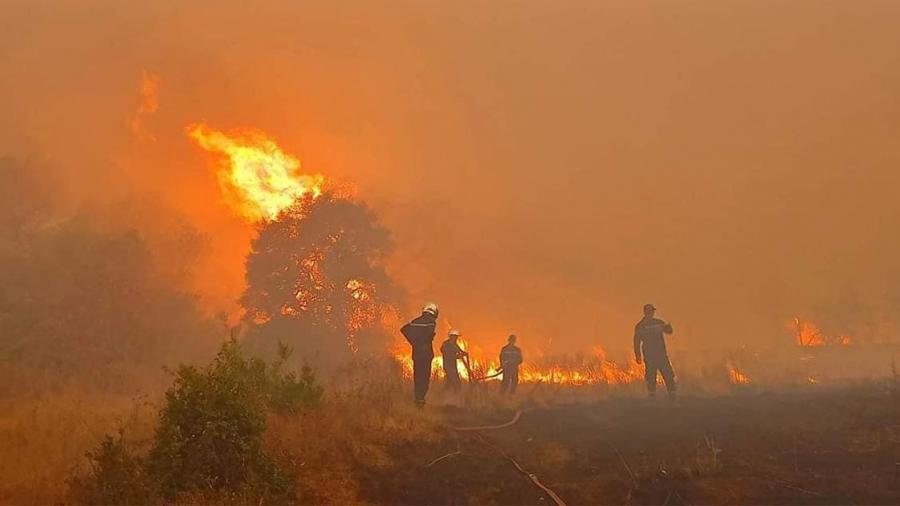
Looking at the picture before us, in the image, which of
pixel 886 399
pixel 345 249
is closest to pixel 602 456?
pixel 886 399

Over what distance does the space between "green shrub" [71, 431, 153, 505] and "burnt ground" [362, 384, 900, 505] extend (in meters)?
2.48

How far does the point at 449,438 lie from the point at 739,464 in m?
4.31

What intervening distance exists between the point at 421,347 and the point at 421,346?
1.0 inches

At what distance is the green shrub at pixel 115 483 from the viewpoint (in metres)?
6.21

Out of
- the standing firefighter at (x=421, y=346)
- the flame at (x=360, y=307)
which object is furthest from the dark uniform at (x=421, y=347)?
the flame at (x=360, y=307)

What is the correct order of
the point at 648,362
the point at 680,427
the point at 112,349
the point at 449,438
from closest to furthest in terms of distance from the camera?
1. the point at 449,438
2. the point at 680,427
3. the point at 648,362
4. the point at 112,349

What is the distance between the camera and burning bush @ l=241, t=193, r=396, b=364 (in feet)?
94.3

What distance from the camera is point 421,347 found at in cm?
1415

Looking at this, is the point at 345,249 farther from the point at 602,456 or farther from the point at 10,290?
the point at 602,456

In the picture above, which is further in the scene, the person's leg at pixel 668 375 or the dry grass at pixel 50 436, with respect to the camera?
the person's leg at pixel 668 375

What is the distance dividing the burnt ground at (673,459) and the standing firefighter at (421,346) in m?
1.06

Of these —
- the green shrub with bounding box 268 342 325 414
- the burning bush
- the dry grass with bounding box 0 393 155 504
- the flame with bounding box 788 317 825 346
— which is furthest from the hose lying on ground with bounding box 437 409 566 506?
the flame with bounding box 788 317 825 346

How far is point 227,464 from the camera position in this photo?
22.1 feet

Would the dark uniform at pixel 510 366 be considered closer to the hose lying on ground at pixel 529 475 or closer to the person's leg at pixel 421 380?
the person's leg at pixel 421 380
